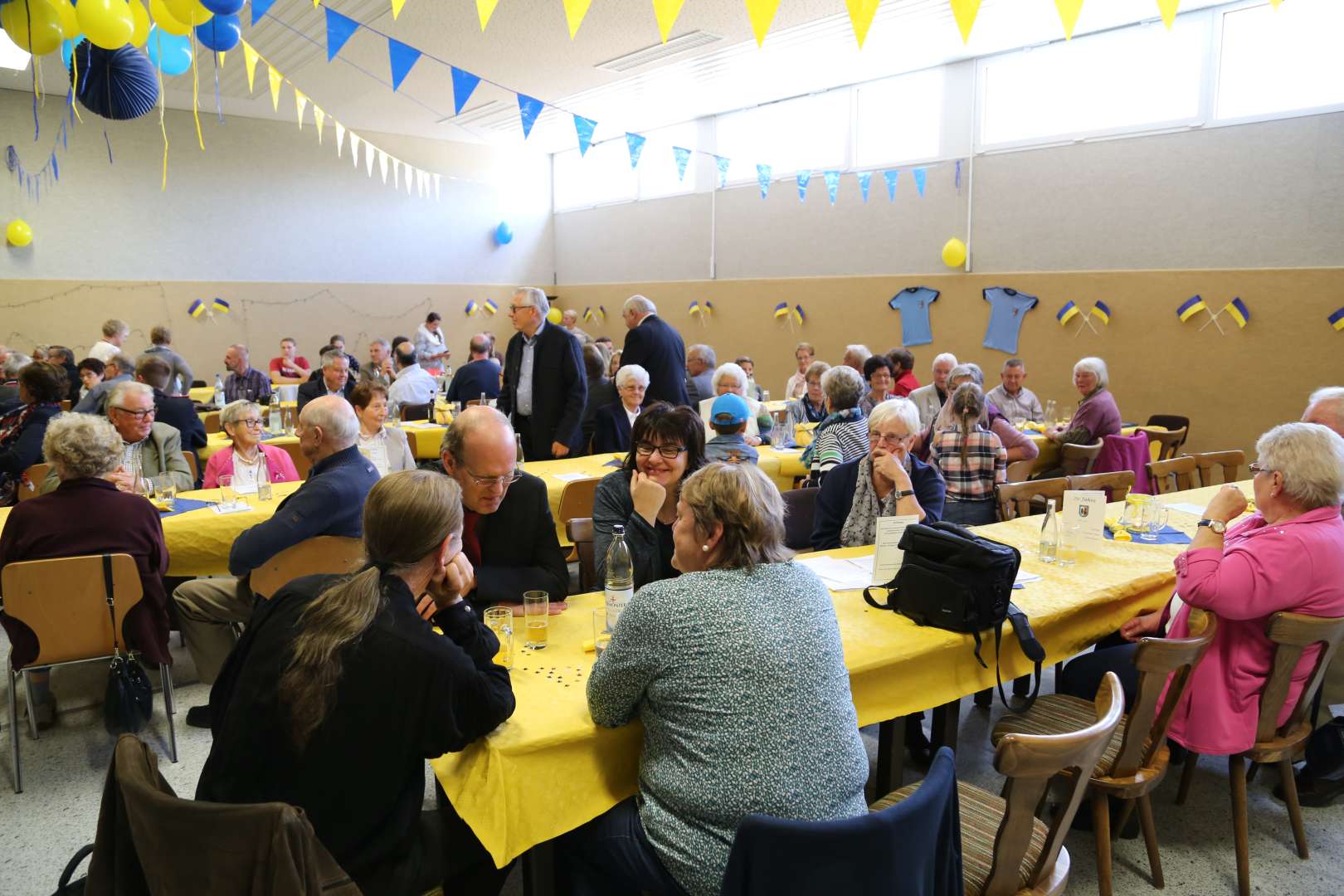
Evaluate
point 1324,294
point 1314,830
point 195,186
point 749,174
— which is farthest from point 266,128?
point 1314,830

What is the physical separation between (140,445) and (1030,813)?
4.45 m

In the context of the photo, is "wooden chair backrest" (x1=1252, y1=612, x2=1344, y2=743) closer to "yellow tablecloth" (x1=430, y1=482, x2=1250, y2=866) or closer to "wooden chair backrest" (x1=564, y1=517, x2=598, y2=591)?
"yellow tablecloth" (x1=430, y1=482, x2=1250, y2=866)

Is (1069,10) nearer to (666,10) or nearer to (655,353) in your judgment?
(666,10)

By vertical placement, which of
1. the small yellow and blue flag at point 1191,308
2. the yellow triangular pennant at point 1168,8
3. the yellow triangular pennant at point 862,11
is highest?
the yellow triangular pennant at point 862,11

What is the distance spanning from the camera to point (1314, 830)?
2756 mm

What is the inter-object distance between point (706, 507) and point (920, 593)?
2.95 feet

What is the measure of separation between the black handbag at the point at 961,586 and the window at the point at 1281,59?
248 inches

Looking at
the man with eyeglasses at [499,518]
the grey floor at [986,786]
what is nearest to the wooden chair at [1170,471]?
the grey floor at [986,786]

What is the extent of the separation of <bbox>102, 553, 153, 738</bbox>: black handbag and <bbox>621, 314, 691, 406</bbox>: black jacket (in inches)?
135

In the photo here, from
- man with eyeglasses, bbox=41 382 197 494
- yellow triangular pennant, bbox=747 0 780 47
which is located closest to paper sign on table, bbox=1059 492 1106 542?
yellow triangular pennant, bbox=747 0 780 47

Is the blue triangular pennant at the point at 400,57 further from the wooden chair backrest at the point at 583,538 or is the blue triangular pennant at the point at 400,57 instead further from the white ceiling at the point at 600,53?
the wooden chair backrest at the point at 583,538

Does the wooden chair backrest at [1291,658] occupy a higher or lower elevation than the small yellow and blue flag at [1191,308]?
lower

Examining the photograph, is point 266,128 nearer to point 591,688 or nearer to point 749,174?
point 749,174

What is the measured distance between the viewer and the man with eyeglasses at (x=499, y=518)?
8.32 feet
